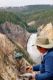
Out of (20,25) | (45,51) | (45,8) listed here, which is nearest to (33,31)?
(20,25)

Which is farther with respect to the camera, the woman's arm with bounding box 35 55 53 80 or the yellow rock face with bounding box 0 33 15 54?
the yellow rock face with bounding box 0 33 15 54

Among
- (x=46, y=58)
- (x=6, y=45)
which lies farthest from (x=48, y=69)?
(x=6, y=45)

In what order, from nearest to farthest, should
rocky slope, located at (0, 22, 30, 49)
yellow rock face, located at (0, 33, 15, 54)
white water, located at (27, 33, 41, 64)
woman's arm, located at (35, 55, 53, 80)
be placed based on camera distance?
1. woman's arm, located at (35, 55, 53, 80)
2. white water, located at (27, 33, 41, 64)
3. yellow rock face, located at (0, 33, 15, 54)
4. rocky slope, located at (0, 22, 30, 49)

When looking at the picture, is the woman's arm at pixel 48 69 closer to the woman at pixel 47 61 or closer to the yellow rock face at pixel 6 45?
the woman at pixel 47 61

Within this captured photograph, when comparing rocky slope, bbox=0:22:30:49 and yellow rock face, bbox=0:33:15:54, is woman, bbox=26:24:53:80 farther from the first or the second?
rocky slope, bbox=0:22:30:49

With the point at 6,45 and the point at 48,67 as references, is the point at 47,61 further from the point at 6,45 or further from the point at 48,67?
the point at 6,45

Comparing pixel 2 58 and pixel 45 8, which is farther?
pixel 45 8

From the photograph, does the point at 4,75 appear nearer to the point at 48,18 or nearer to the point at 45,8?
the point at 48,18

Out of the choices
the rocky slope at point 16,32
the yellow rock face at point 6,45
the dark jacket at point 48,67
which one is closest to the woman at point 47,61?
the dark jacket at point 48,67

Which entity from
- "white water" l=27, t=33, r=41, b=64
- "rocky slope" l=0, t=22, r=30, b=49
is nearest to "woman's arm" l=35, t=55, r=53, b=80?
"white water" l=27, t=33, r=41, b=64

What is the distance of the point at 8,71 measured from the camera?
8.28m

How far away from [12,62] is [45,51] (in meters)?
4.60

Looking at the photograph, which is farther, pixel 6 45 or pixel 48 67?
pixel 6 45

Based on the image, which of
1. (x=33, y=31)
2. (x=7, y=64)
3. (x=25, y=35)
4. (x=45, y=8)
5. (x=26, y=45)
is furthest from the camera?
(x=45, y=8)
